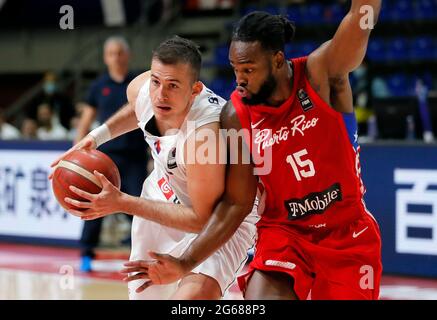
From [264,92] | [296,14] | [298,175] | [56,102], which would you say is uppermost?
[296,14]

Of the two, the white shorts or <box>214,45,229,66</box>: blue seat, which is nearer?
the white shorts

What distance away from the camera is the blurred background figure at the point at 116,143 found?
7.48 metres

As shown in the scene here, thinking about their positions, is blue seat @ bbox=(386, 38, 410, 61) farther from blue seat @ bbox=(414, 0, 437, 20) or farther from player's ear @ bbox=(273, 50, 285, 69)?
player's ear @ bbox=(273, 50, 285, 69)

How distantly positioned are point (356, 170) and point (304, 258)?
0.47 metres

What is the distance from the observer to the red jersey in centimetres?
370

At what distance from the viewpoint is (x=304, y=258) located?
12.3ft

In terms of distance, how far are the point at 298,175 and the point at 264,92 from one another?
40 centimetres

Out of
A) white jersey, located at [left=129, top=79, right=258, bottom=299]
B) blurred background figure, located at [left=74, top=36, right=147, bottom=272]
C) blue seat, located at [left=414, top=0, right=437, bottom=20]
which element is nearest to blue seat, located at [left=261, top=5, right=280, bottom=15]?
blue seat, located at [left=414, top=0, right=437, bottom=20]

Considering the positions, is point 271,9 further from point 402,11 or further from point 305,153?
point 305,153

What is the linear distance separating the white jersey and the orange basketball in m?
0.28

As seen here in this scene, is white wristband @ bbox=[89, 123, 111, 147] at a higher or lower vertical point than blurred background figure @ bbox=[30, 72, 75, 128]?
lower

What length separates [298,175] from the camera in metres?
3.71

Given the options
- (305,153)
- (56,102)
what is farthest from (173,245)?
(56,102)

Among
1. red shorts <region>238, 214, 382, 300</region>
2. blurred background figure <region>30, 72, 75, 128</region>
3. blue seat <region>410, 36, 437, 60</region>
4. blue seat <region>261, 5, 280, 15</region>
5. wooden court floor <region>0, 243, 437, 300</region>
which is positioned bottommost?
wooden court floor <region>0, 243, 437, 300</region>
